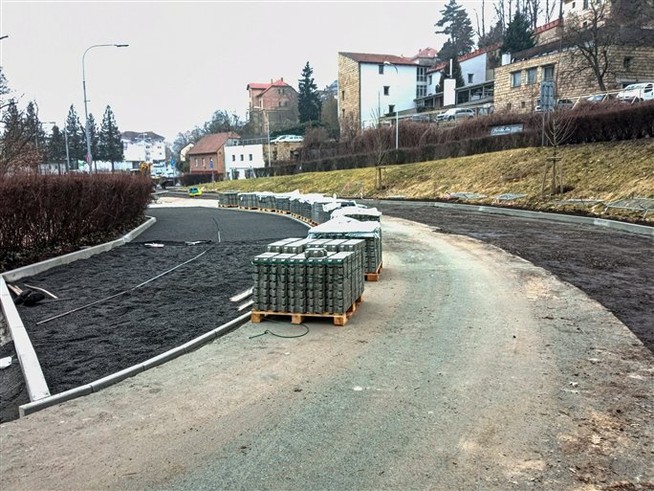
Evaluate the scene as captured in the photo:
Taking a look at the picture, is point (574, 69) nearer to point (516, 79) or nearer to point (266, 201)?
point (516, 79)

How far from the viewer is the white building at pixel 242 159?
88.9m

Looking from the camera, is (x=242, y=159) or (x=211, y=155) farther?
(x=211, y=155)

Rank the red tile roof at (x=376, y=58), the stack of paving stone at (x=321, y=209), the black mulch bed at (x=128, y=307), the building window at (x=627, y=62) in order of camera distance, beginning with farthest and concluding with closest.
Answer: the red tile roof at (x=376, y=58) → the building window at (x=627, y=62) → the stack of paving stone at (x=321, y=209) → the black mulch bed at (x=128, y=307)

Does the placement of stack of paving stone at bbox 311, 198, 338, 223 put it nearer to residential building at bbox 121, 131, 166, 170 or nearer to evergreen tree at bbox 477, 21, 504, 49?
evergreen tree at bbox 477, 21, 504, 49

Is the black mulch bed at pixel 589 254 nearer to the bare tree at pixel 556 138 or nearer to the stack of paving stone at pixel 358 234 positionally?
the bare tree at pixel 556 138

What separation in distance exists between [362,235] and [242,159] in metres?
85.3

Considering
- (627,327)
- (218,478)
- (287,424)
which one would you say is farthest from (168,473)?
(627,327)

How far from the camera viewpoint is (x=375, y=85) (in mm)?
77875

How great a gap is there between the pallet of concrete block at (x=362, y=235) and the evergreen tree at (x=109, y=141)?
4853 inches

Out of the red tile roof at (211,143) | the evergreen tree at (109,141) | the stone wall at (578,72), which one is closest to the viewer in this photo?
the stone wall at (578,72)

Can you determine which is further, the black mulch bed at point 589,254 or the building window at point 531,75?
the building window at point 531,75

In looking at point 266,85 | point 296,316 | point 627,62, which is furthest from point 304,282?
point 266,85

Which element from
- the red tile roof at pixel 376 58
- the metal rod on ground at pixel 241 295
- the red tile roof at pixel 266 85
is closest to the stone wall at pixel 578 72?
the red tile roof at pixel 376 58

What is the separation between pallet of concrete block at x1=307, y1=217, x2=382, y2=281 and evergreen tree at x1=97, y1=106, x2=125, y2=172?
404 ft
